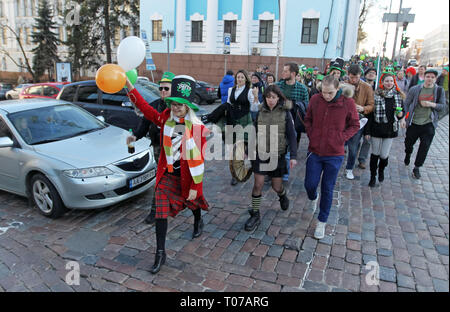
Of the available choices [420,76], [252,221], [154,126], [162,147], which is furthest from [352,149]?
[420,76]

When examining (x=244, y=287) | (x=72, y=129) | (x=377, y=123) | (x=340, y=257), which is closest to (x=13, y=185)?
(x=72, y=129)

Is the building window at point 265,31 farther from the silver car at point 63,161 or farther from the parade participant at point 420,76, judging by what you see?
the silver car at point 63,161

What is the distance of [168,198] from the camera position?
11.7ft

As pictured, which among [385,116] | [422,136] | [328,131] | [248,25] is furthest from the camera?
[248,25]

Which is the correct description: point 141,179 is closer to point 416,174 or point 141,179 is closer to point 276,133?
point 276,133

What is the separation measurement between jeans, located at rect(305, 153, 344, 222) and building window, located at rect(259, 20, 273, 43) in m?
23.1

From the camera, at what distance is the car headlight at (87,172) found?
444 centimetres

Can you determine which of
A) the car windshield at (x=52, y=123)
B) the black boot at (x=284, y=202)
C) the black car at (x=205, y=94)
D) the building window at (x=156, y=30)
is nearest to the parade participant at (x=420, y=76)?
the black boot at (x=284, y=202)

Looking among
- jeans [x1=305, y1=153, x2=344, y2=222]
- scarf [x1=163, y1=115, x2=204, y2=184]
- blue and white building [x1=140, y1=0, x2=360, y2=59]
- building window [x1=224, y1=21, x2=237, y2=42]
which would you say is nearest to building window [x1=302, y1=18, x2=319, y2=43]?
blue and white building [x1=140, y1=0, x2=360, y2=59]

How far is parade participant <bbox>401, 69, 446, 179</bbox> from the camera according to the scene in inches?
235

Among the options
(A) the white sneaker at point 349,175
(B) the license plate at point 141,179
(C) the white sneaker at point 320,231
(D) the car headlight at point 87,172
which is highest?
(D) the car headlight at point 87,172

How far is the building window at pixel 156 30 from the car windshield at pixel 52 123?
931 inches

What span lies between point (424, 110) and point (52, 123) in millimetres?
6373

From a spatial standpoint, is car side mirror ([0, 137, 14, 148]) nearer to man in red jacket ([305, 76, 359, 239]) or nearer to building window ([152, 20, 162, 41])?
man in red jacket ([305, 76, 359, 239])
